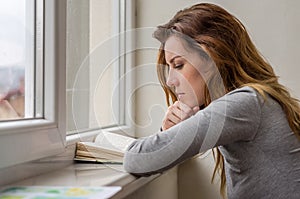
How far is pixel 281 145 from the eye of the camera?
112 cm

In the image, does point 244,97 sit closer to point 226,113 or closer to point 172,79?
point 226,113

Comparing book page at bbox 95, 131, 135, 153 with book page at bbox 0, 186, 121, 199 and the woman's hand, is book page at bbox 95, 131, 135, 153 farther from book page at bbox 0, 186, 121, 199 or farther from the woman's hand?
book page at bbox 0, 186, 121, 199

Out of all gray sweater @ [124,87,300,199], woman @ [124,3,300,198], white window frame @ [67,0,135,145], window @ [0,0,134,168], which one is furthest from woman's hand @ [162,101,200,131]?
white window frame @ [67,0,135,145]

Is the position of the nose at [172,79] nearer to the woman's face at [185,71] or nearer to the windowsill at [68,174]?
the woman's face at [185,71]

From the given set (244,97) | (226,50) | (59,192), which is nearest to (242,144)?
(244,97)

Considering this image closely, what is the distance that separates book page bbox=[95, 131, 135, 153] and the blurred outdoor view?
294 millimetres

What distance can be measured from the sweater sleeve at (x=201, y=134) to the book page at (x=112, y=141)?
0.78 feet

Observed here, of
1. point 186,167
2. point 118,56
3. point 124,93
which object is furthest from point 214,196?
point 118,56

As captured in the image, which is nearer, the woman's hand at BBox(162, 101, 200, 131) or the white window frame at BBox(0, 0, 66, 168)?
the white window frame at BBox(0, 0, 66, 168)

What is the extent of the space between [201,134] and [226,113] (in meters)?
0.07

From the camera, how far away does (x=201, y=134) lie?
1.04m

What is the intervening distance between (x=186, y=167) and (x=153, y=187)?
0.32m

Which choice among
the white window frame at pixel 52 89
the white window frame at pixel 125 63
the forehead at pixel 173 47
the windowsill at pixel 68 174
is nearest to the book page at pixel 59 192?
the windowsill at pixel 68 174

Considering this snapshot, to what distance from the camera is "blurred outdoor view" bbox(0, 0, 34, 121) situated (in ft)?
3.38
